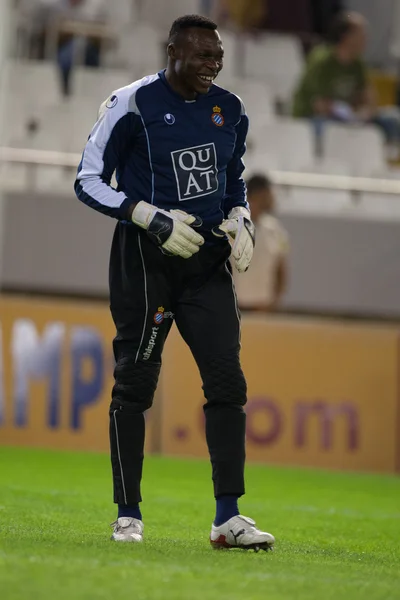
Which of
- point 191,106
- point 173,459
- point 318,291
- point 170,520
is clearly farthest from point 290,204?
point 191,106

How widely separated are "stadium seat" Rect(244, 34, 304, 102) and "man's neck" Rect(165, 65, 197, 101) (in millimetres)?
10192

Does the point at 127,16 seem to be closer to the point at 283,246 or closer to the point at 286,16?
the point at 286,16

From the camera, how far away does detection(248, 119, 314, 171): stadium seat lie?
13.4 meters

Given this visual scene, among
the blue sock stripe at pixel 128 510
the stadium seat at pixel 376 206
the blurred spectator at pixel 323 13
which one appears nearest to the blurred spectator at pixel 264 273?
the stadium seat at pixel 376 206

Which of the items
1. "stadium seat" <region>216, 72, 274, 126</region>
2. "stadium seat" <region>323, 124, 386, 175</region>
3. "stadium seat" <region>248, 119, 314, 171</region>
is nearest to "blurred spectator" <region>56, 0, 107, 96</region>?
"stadium seat" <region>216, 72, 274, 126</region>

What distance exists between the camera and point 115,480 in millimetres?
4848

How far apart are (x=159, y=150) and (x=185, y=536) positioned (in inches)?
63.8

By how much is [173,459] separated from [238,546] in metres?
5.64

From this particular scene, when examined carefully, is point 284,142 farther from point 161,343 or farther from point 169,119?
point 161,343

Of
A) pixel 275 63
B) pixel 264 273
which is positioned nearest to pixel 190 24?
pixel 264 273

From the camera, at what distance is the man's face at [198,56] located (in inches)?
188

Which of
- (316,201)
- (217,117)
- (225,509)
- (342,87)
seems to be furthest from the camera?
(342,87)

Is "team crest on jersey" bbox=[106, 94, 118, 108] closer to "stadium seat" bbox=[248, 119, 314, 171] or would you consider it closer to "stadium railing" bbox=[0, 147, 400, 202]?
"stadium railing" bbox=[0, 147, 400, 202]

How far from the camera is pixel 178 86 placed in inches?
192
